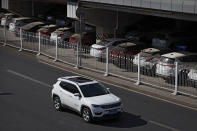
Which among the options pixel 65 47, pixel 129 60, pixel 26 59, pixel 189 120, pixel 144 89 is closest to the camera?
pixel 189 120

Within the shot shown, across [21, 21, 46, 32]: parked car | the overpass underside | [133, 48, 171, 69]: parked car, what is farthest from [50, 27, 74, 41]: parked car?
[133, 48, 171, 69]: parked car

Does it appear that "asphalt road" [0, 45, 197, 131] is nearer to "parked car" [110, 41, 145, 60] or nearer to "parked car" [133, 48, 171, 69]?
"parked car" [133, 48, 171, 69]

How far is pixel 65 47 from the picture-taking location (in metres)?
30.1

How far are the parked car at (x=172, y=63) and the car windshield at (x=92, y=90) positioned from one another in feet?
16.1

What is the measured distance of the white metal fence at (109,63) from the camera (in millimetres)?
22484

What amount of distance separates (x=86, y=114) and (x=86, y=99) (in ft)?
1.87

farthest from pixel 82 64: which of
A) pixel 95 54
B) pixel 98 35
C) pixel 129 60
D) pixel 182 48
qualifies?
pixel 98 35

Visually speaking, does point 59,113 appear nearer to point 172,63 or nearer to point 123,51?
point 172,63

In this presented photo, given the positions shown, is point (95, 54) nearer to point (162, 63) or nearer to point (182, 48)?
point (162, 63)

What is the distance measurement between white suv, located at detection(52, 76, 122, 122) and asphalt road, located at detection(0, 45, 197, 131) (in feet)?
1.36

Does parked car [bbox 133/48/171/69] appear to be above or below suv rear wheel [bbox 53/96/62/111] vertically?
above

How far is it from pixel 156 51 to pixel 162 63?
463 cm

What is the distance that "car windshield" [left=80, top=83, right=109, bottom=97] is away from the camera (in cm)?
1905

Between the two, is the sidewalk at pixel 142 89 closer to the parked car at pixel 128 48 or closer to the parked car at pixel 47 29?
the parked car at pixel 128 48
